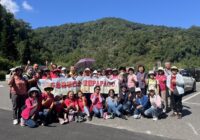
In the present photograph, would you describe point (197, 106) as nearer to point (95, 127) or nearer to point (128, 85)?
point (128, 85)

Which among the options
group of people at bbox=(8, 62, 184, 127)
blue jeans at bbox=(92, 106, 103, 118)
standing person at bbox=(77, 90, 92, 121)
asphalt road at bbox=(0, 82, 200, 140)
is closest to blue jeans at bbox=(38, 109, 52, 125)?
group of people at bbox=(8, 62, 184, 127)

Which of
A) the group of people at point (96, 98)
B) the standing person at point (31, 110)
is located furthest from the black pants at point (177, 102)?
the standing person at point (31, 110)

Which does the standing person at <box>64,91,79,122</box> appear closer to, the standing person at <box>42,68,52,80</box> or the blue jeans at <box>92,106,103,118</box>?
the blue jeans at <box>92,106,103,118</box>

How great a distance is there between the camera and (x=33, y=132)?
9.62 meters

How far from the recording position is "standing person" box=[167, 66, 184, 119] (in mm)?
12023

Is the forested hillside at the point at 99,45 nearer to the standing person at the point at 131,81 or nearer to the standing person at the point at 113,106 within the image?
the standing person at the point at 131,81

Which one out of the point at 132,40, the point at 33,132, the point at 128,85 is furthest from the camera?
the point at 132,40

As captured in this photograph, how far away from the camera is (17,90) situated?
10688 millimetres

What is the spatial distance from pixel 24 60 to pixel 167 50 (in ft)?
127

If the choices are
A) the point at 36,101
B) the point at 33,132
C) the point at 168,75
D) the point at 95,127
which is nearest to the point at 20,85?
the point at 36,101

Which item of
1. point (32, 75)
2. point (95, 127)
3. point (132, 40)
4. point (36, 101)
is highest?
point (132, 40)

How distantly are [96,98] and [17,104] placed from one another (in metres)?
2.63

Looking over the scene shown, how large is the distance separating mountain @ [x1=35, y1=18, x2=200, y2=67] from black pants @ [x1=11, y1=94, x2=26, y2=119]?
68296mm

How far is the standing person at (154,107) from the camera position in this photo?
38.7 ft
